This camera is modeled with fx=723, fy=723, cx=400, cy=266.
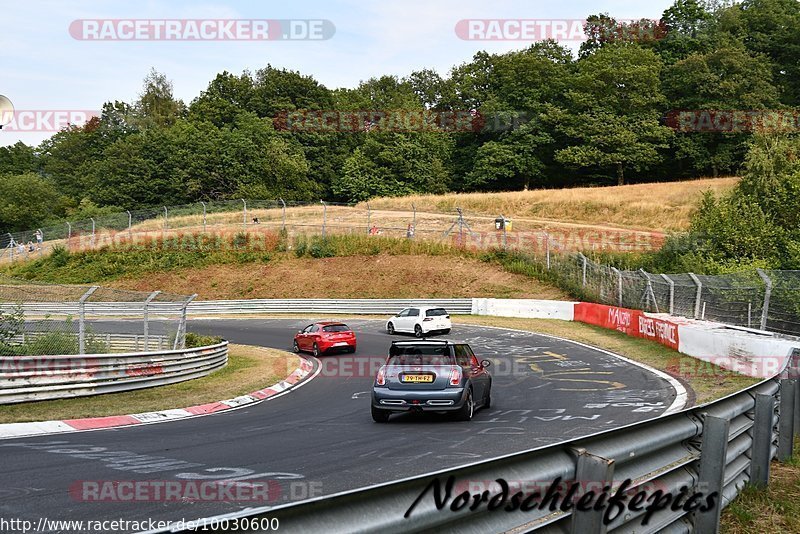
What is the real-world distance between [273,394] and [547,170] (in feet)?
251

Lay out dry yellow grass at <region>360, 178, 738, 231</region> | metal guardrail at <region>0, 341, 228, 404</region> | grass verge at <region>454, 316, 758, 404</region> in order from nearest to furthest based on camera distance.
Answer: metal guardrail at <region>0, 341, 228, 404</region> < grass verge at <region>454, 316, 758, 404</region> < dry yellow grass at <region>360, 178, 738, 231</region>

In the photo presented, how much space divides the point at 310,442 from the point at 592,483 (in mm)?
7667

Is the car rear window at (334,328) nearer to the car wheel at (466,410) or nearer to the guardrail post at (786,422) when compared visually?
the car wheel at (466,410)

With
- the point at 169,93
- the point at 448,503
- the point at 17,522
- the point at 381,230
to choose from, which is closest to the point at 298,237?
the point at 381,230

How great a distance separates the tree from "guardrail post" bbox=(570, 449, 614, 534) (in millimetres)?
80813

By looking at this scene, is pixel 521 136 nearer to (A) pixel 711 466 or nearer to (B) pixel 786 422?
(B) pixel 786 422

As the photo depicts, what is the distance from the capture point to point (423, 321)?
31484 mm

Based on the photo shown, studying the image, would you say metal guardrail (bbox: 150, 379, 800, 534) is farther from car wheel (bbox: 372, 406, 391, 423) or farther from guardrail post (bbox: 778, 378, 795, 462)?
car wheel (bbox: 372, 406, 391, 423)

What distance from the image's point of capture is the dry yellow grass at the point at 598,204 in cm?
6328

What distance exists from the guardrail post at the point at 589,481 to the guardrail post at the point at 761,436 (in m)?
3.57

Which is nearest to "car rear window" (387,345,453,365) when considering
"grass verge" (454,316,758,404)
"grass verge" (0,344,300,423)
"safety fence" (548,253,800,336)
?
"grass verge" (454,316,758,404)

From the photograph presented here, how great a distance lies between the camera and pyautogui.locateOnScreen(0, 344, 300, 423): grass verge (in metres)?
13.4

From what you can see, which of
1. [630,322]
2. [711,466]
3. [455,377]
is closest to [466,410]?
[455,377]

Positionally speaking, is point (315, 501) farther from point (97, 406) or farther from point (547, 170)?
point (547, 170)
